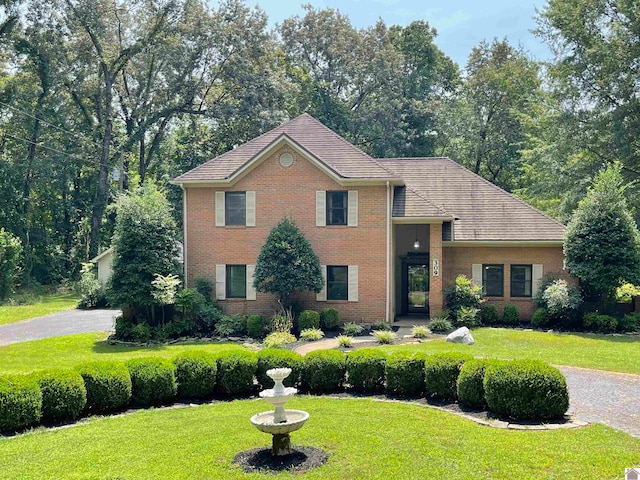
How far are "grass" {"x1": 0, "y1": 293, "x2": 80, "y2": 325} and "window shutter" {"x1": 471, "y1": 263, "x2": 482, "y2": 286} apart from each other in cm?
1904

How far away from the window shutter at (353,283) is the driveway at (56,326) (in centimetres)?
897

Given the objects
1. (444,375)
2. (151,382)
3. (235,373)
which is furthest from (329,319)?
(151,382)

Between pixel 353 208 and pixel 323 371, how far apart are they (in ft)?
34.3

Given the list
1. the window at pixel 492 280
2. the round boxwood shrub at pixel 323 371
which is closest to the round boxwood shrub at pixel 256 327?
the round boxwood shrub at pixel 323 371

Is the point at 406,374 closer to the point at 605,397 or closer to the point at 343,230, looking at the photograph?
the point at 605,397

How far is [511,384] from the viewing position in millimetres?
9477

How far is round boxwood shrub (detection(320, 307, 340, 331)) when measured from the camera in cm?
2053

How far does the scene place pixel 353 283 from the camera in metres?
21.4

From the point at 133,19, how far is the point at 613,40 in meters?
29.2

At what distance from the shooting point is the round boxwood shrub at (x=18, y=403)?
9.24 meters

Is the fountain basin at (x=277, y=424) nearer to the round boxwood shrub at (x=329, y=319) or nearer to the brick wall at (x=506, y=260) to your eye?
the round boxwood shrub at (x=329, y=319)

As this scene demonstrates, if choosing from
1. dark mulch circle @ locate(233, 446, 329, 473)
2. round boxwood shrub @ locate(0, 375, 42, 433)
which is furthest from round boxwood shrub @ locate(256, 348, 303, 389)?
round boxwood shrub @ locate(0, 375, 42, 433)

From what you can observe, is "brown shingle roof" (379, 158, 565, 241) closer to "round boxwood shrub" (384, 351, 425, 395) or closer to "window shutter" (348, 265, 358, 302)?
"window shutter" (348, 265, 358, 302)

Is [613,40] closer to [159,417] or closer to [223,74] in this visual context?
[223,74]
